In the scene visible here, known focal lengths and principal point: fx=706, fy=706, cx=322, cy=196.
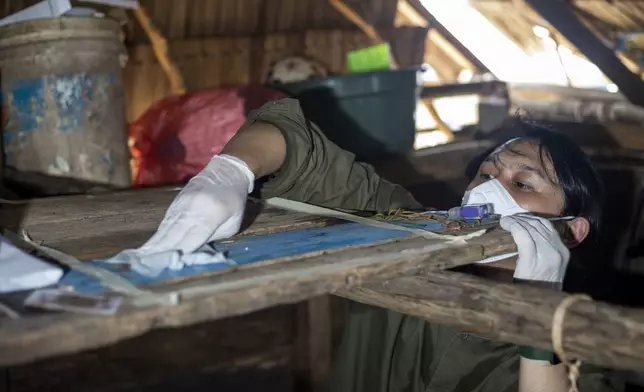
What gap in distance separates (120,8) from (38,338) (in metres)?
1.94

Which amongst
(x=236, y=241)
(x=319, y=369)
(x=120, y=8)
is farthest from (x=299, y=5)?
(x=236, y=241)

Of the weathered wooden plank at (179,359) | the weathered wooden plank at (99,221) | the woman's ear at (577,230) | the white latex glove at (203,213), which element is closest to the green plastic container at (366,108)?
the weathered wooden plank at (179,359)

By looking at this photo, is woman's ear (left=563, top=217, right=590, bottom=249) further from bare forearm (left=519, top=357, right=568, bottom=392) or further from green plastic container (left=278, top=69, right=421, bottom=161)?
green plastic container (left=278, top=69, right=421, bottom=161)

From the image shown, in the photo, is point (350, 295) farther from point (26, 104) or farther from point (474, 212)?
point (26, 104)

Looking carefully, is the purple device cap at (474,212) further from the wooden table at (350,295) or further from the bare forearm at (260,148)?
the bare forearm at (260,148)

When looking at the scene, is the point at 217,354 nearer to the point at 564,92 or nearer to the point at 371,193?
the point at 371,193

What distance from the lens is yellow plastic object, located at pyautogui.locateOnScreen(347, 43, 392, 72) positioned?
3.11 meters

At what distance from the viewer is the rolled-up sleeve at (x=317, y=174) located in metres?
1.68

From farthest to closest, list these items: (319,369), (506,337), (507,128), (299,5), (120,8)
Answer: (299,5)
(319,369)
(120,8)
(507,128)
(506,337)

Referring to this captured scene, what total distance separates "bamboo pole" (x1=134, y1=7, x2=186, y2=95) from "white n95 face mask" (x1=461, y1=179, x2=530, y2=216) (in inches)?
101

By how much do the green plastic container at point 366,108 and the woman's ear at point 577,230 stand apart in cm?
130

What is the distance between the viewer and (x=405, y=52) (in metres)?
4.62

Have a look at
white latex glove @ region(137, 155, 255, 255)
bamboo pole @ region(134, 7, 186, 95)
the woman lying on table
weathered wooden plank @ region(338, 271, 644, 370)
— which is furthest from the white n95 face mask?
bamboo pole @ region(134, 7, 186, 95)

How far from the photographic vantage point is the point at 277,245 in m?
1.29
